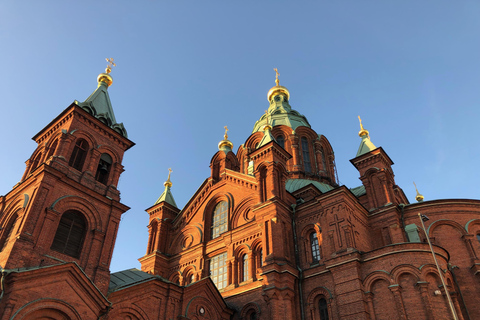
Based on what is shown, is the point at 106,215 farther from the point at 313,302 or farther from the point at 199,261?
the point at 313,302

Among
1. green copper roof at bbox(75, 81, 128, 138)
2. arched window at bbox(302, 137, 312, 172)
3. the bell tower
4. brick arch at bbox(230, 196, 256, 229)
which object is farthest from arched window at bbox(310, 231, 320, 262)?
arched window at bbox(302, 137, 312, 172)

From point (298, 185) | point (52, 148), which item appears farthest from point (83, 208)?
point (298, 185)

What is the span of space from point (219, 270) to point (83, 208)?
10.3 metres

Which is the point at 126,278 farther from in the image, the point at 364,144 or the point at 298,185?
the point at 364,144

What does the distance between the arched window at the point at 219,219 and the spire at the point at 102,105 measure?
8955mm

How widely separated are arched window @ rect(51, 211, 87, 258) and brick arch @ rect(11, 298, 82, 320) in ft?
Answer: 10.3

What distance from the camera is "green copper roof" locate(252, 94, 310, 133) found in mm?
40719

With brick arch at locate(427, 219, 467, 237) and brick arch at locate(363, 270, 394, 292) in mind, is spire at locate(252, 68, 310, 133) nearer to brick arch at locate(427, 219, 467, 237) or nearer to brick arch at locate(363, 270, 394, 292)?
brick arch at locate(427, 219, 467, 237)

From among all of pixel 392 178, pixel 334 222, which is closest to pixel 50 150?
pixel 334 222

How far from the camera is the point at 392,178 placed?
27297 mm

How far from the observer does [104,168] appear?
2245cm

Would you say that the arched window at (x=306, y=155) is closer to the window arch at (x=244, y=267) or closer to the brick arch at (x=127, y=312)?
the window arch at (x=244, y=267)

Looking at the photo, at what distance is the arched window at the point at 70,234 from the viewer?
18.2m

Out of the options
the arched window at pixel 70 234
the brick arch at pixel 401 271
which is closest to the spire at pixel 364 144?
the brick arch at pixel 401 271
